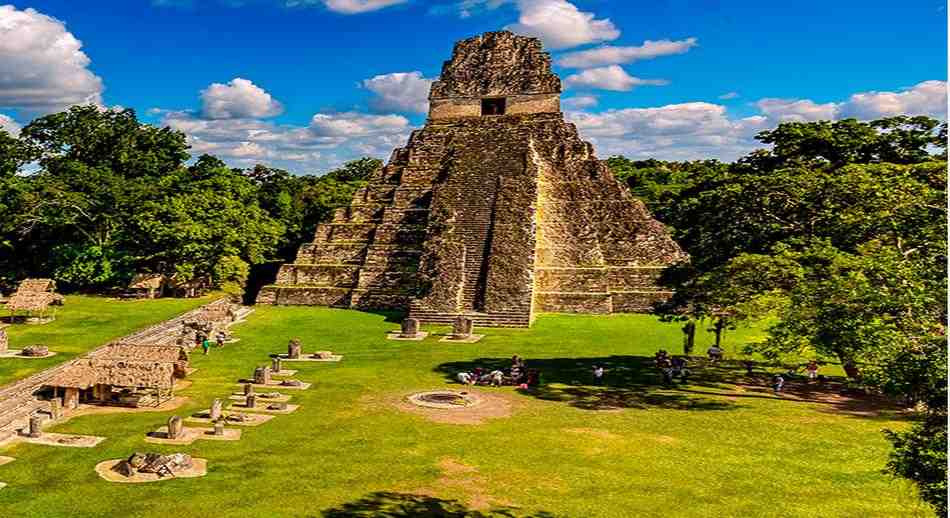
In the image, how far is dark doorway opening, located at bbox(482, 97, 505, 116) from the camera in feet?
165

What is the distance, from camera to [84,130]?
58.4 m

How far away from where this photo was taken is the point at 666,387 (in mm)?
23547

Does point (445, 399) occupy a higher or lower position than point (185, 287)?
lower

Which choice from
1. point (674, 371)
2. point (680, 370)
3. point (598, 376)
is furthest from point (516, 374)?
point (680, 370)

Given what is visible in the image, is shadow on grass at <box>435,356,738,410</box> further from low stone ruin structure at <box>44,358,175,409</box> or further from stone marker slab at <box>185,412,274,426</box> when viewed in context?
low stone ruin structure at <box>44,358,175,409</box>

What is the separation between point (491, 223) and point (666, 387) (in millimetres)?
19822

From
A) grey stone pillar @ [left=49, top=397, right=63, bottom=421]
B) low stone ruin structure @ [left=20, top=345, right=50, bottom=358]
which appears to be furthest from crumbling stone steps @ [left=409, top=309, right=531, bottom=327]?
grey stone pillar @ [left=49, top=397, right=63, bottom=421]

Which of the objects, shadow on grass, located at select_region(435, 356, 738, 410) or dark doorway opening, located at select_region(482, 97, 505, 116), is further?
dark doorway opening, located at select_region(482, 97, 505, 116)

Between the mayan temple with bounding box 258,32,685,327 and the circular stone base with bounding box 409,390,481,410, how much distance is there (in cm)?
1262

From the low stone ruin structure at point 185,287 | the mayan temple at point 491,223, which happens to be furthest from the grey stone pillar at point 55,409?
the low stone ruin structure at point 185,287

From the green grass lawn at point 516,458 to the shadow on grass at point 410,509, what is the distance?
0.05 m

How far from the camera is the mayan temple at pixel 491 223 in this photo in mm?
38094

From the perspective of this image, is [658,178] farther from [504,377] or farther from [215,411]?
[215,411]

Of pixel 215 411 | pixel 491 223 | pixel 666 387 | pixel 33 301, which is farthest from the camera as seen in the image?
pixel 491 223
